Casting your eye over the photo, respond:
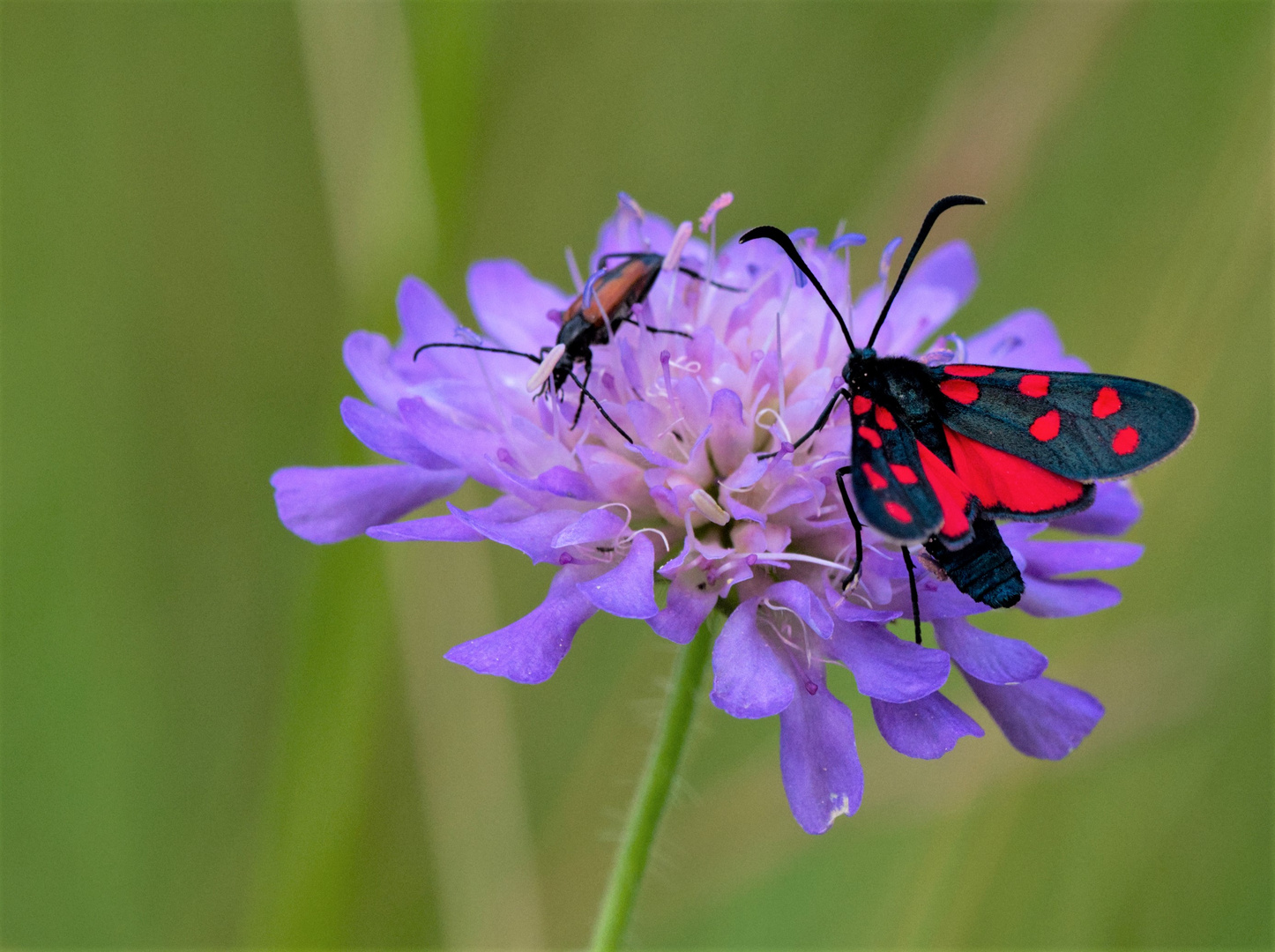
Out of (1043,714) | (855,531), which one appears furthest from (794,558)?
(1043,714)

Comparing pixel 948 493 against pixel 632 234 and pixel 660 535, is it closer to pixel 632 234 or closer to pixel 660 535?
pixel 660 535

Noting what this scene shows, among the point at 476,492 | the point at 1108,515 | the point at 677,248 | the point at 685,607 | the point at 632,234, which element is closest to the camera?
the point at 685,607

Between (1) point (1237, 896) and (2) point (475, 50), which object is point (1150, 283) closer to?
(1) point (1237, 896)

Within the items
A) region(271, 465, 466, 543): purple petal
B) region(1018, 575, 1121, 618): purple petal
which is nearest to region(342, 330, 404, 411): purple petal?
region(271, 465, 466, 543): purple petal

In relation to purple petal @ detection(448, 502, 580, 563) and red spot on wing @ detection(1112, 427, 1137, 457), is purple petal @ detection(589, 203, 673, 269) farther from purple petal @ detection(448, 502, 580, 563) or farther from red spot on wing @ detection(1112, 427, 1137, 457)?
red spot on wing @ detection(1112, 427, 1137, 457)

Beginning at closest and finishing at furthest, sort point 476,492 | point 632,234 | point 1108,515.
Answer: point 1108,515
point 632,234
point 476,492

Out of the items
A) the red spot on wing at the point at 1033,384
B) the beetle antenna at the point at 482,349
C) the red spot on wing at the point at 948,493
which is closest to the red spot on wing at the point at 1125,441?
the red spot on wing at the point at 1033,384
